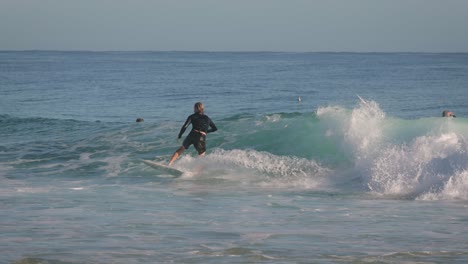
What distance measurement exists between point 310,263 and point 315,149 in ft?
35.5

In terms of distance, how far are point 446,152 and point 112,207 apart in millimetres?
7271

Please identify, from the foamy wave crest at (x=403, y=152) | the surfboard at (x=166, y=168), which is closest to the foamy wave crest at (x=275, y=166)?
the foamy wave crest at (x=403, y=152)

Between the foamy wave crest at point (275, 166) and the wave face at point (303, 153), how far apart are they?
0.02 meters

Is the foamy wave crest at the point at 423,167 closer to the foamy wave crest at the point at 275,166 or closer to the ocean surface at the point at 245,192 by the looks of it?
the ocean surface at the point at 245,192

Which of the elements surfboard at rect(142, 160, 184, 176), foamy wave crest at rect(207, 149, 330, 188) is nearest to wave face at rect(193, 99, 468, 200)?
foamy wave crest at rect(207, 149, 330, 188)

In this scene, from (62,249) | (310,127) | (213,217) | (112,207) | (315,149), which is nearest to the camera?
(62,249)

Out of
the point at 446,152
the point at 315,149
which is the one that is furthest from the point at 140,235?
the point at 315,149

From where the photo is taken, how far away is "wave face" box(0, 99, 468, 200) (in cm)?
1503

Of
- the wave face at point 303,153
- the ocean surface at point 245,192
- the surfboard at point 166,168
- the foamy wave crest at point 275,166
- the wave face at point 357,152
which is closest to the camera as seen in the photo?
the ocean surface at point 245,192

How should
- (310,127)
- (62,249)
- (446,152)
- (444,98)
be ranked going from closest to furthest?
1. (62,249)
2. (446,152)
3. (310,127)
4. (444,98)

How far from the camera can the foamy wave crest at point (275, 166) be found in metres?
16.2

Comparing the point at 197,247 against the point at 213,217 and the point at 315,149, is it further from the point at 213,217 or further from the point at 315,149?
the point at 315,149

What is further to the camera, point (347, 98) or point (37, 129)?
point (347, 98)

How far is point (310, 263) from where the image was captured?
846 cm
